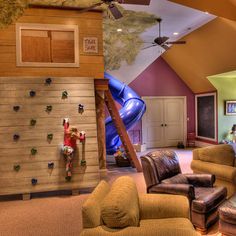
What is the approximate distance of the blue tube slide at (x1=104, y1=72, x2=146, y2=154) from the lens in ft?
25.8

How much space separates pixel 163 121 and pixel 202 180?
6762 mm

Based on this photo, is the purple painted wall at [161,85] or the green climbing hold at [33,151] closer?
the green climbing hold at [33,151]

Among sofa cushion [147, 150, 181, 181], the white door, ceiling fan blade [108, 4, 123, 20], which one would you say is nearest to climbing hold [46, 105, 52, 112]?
ceiling fan blade [108, 4, 123, 20]

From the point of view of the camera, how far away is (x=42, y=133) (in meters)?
4.94

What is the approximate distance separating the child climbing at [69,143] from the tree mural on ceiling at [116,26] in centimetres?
216

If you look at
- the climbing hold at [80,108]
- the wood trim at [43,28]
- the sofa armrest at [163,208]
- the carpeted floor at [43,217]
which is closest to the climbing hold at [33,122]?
the climbing hold at [80,108]

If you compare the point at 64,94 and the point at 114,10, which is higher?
the point at 114,10

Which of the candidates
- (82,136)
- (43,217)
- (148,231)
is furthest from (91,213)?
(82,136)

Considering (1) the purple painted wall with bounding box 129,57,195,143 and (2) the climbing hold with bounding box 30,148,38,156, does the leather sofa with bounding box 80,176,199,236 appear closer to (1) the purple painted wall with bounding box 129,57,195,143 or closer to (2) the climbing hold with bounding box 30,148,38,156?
(2) the climbing hold with bounding box 30,148,38,156

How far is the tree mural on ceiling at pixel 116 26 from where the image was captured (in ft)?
15.4

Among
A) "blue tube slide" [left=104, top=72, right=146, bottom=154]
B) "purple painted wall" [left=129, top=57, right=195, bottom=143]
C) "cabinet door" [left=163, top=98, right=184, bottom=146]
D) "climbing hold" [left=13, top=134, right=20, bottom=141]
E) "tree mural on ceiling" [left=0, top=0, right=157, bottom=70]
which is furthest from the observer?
"cabinet door" [left=163, top=98, right=184, bottom=146]

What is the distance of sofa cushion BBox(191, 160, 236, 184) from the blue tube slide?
343 cm

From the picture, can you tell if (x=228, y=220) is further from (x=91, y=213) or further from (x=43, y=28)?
(x=43, y=28)

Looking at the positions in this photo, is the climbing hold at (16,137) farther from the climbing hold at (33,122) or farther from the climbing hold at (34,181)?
the climbing hold at (34,181)
